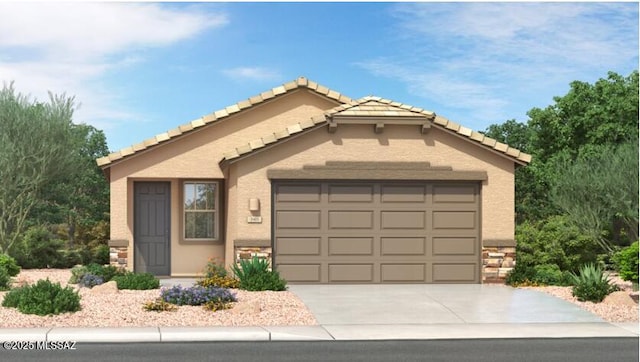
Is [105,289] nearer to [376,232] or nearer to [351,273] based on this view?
[351,273]

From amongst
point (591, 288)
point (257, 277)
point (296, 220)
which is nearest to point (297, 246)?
point (296, 220)

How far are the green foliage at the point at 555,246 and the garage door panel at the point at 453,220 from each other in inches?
185

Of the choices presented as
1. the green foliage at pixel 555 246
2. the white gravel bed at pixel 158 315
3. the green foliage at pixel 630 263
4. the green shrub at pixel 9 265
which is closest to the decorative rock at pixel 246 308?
the white gravel bed at pixel 158 315

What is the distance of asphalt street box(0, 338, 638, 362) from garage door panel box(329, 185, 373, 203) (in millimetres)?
8438

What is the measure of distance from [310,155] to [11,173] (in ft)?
35.9

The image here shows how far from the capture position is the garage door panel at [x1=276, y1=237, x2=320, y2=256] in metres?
22.2

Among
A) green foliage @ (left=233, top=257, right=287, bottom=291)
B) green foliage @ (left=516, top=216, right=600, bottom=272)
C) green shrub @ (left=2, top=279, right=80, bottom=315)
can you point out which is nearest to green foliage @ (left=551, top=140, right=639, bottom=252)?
green foliage @ (left=516, top=216, right=600, bottom=272)

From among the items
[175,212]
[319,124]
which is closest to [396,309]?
[319,124]

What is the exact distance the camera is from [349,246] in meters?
22.3

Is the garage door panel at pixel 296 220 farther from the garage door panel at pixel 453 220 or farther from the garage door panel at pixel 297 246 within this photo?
the garage door panel at pixel 453 220

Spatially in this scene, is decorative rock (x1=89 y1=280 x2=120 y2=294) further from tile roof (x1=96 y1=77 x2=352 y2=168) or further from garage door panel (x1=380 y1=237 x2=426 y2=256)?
garage door panel (x1=380 y1=237 x2=426 y2=256)

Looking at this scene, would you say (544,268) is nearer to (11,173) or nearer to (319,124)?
(319,124)

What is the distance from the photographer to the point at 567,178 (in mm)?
30188

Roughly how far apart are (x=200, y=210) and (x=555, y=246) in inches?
437
